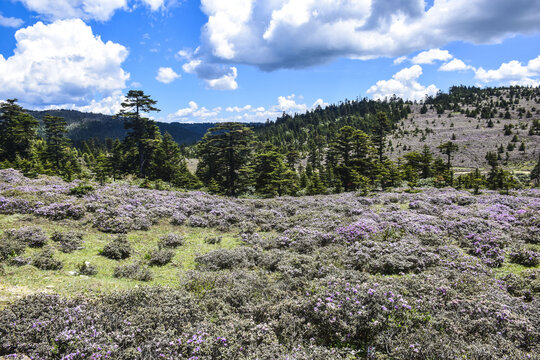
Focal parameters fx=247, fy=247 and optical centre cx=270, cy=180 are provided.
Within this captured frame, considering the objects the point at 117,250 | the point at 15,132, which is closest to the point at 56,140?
the point at 15,132

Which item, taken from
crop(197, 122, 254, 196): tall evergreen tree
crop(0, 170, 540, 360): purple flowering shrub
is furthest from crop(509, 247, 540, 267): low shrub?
crop(197, 122, 254, 196): tall evergreen tree

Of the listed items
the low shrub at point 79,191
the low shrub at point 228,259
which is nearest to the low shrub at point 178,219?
the low shrub at point 228,259

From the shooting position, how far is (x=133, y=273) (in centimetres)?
960

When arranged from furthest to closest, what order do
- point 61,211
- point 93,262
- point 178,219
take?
point 178,219 < point 61,211 < point 93,262

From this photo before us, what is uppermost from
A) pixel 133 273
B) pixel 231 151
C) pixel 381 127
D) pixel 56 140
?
pixel 381 127

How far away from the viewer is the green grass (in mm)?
7570

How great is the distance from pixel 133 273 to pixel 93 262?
6.55 ft

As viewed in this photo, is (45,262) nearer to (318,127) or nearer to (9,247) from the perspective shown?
(9,247)

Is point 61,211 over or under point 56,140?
under

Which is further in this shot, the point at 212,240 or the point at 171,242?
the point at 212,240

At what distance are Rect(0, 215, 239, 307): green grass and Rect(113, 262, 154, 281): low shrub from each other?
0.22m

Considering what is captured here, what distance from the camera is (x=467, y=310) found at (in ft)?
22.7

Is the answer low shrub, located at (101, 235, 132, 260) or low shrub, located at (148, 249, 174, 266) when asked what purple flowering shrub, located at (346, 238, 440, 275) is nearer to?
low shrub, located at (148, 249, 174, 266)

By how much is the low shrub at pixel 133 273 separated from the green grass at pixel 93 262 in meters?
0.22
